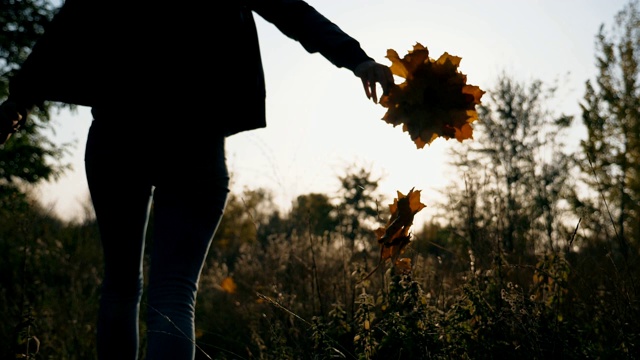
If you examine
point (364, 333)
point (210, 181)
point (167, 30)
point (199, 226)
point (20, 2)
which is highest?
point (20, 2)

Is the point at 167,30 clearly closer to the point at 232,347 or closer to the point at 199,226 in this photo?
the point at 199,226

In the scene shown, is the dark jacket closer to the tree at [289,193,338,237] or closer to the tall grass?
the tall grass

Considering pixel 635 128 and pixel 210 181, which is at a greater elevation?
pixel 635 128

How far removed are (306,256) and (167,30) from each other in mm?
3284

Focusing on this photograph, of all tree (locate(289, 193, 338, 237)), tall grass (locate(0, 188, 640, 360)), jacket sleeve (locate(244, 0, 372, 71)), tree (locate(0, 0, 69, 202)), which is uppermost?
tree (locate(0, 0, 69, 202))

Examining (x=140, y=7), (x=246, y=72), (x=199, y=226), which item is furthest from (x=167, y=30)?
(x=199, y=226)

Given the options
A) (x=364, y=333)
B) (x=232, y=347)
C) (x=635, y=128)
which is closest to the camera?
(x=364, y=333)

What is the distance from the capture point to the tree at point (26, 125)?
9609mm

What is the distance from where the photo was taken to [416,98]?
1415 millimetres

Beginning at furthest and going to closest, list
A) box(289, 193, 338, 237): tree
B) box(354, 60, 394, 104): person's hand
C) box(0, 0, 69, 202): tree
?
box(0, 0, 69, 202): tree
box(289, 193, 338, 237): tree
box(354, 60, 394, 104): person's hand

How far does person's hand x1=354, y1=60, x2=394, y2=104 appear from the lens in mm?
1363

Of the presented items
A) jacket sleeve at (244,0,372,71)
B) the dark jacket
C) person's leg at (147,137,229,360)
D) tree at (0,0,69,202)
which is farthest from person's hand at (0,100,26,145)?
tree at (0,0,69,202)

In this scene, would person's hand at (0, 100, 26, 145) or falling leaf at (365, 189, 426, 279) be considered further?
person's hand at (0, 100, 26, 145)

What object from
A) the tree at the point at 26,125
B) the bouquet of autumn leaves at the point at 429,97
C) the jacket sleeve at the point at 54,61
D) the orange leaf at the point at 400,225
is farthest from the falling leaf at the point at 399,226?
the tree at the point at 26,125
